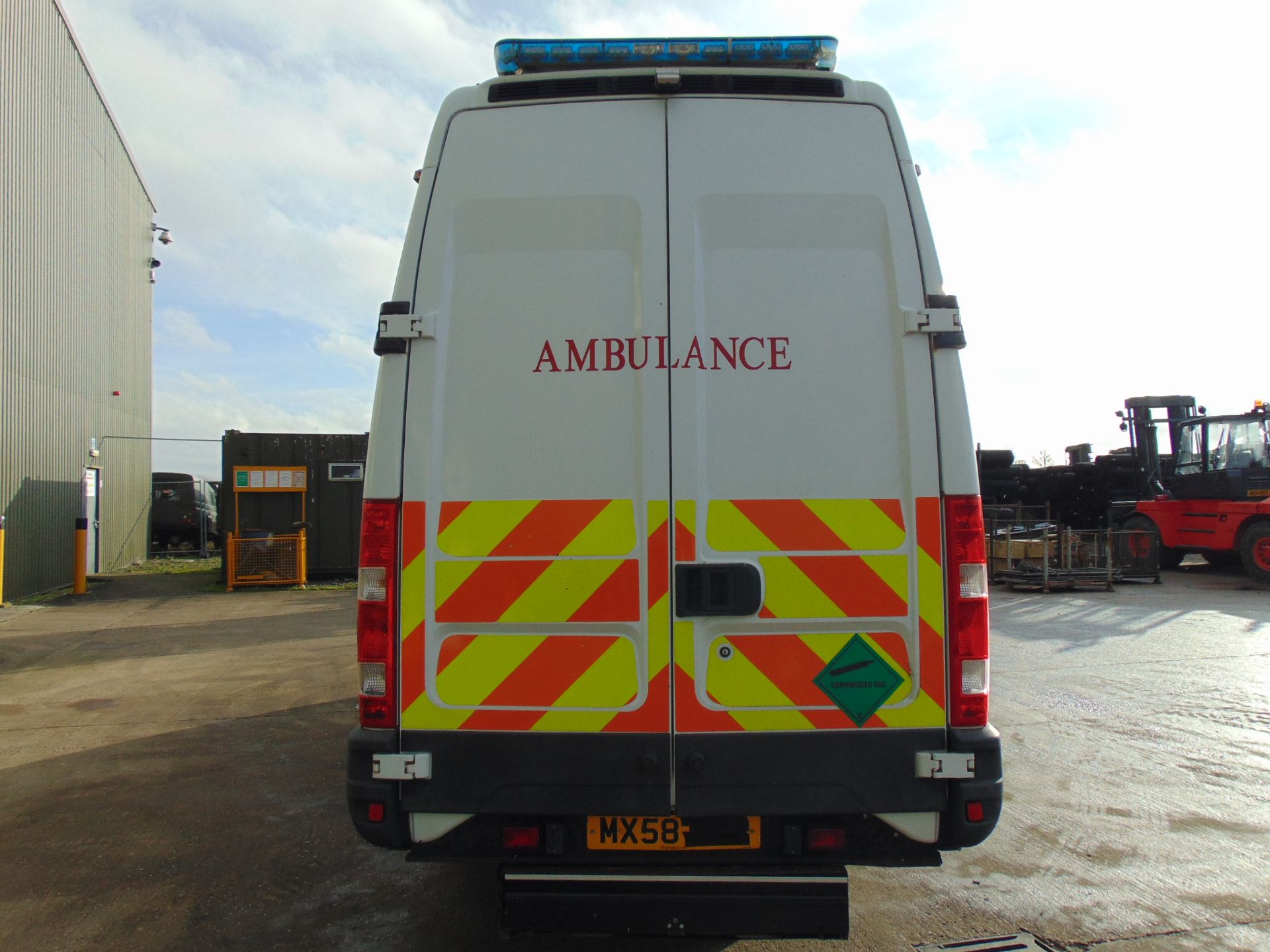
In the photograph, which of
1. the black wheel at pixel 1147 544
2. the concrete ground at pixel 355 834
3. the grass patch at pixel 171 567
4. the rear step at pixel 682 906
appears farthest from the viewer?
the grass patch at pixel 171 567

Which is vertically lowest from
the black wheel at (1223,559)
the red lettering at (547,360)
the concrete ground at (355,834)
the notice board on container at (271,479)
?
the concrete ground at (355,834)

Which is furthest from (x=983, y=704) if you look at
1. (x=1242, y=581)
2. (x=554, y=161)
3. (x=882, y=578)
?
(x=1242, y=581)

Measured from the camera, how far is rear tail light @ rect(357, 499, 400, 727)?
2664 millimetres

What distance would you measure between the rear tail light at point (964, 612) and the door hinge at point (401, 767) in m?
1.67

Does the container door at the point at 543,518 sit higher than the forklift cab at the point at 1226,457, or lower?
lower

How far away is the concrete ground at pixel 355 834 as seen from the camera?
3.35m

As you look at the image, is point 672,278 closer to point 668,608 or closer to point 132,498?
point 668,608

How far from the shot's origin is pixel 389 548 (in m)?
2.68

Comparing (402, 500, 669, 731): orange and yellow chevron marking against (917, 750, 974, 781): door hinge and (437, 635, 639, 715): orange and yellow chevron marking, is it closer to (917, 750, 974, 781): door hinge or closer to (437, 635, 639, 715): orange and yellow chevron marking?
(437, 635, 639, 715): orange and yellow chevron marking

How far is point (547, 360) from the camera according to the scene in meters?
2.73

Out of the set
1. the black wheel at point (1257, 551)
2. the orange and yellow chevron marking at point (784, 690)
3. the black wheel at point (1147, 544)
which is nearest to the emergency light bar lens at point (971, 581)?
the orange and yellow chevron marking at point (784, 690)

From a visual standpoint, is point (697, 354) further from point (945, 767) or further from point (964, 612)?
point (945, 767)

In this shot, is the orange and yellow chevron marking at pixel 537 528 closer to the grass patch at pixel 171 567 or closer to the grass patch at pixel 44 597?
the grass patch at pixel 44 597

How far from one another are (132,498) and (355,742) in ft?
66.9
